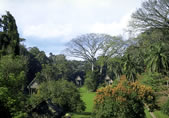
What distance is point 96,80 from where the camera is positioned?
1646 inches

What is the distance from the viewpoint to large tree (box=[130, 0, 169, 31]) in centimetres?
1783

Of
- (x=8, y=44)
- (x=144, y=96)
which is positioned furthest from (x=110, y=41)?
(x=144, y=96)

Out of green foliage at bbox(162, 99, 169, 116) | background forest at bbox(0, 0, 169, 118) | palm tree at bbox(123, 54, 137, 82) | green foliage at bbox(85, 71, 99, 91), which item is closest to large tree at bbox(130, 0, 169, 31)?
background forest at bbox(0, 0, 169, 118)

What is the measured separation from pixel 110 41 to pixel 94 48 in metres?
4.43

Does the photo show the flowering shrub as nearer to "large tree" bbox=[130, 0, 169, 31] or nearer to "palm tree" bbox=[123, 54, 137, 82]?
"large tree" bbox=[130, 0, 169, 31]

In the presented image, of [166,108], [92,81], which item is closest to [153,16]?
[166,108]

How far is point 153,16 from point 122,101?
11732 millimetres

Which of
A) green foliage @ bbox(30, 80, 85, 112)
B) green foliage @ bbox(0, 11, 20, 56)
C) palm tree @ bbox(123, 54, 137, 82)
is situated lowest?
green foliage @ bbox(30, 80, 85, 112)

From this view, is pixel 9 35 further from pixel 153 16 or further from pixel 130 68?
pixel 130 68

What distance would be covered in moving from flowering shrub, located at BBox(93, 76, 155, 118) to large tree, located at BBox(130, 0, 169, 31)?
9457 mm

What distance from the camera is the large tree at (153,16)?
58.5ft

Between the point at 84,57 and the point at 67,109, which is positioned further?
the point at 84,57

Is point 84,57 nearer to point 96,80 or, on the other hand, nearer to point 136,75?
point 96,80

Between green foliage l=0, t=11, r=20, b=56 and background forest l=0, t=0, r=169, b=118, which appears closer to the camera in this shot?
background forest l=0, t=0, r=169, b=118
